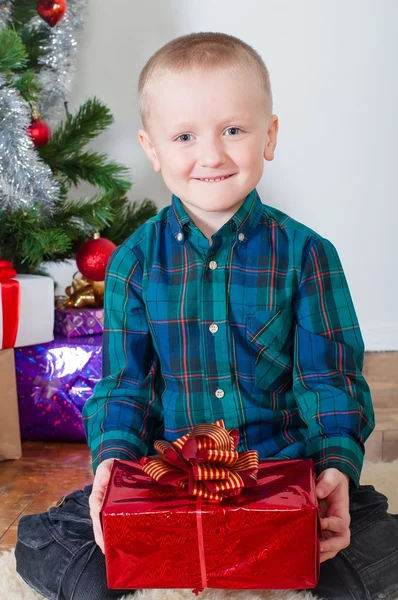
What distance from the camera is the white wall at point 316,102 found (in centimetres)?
223

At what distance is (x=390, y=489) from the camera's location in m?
1.37

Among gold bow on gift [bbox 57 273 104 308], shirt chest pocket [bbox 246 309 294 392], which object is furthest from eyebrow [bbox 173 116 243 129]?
gold bow on gift [bbox 57 273 104 308]

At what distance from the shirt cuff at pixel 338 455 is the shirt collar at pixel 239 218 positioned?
0.30 m

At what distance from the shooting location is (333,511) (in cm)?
91

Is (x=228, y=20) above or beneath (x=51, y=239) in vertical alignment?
above

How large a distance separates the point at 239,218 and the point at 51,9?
931 mm

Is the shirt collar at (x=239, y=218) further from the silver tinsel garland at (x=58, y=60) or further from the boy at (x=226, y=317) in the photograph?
the silver tinsel garland at (x=58, y=60)

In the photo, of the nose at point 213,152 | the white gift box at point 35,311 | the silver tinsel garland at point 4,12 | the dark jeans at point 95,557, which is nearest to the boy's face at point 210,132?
the nose at point 213,152

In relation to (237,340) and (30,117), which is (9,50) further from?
(237,340)

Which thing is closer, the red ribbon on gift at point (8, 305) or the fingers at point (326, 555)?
the fingers at point (326, 555)

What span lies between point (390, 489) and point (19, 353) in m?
0.84

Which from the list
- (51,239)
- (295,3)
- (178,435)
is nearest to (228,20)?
(295,3)

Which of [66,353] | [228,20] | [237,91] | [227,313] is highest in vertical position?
[228,20]

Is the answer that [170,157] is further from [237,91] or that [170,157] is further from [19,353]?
[19,353]
